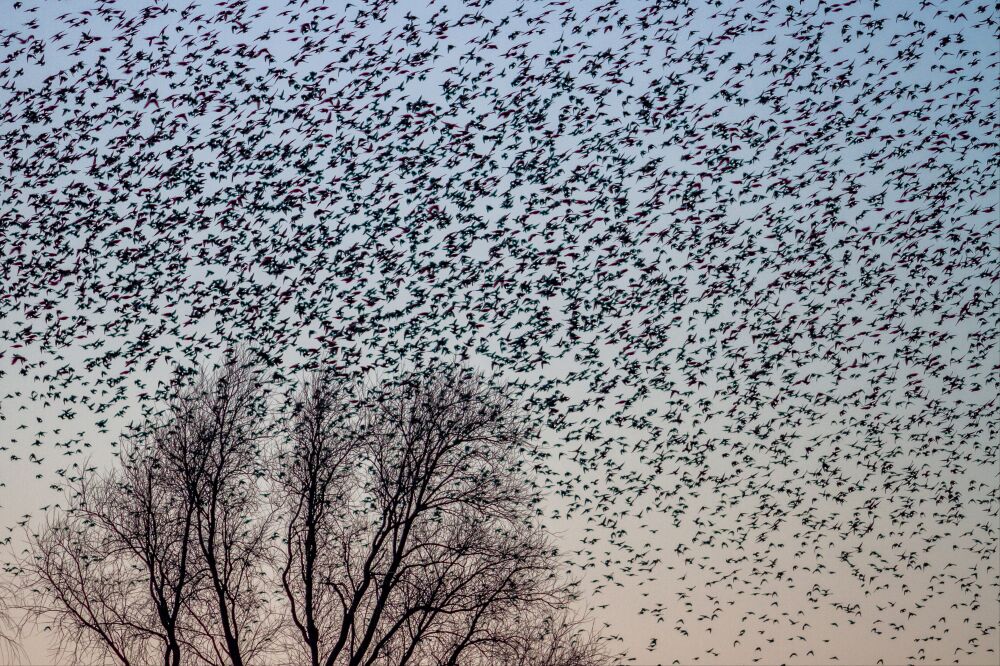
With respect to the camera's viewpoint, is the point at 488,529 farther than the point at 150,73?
Yes

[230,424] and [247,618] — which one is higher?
[230,424]

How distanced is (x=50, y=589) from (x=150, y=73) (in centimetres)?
1372

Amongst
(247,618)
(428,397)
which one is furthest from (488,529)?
(247,618)

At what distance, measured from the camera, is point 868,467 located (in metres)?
34.5

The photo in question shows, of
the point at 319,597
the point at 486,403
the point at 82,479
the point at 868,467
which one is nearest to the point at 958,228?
the point at 868,467

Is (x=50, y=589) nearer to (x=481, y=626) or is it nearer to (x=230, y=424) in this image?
(x=230, y=424)

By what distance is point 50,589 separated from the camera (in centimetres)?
3322

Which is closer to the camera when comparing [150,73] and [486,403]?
[150,73]

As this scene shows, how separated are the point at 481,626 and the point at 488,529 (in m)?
2.61

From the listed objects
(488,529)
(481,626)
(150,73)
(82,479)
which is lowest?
(481,626)

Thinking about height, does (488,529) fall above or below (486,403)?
below

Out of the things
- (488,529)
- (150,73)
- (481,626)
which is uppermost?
(150,73)

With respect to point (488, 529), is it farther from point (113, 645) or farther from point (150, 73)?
point (150, 73)

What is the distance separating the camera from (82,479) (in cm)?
3350
